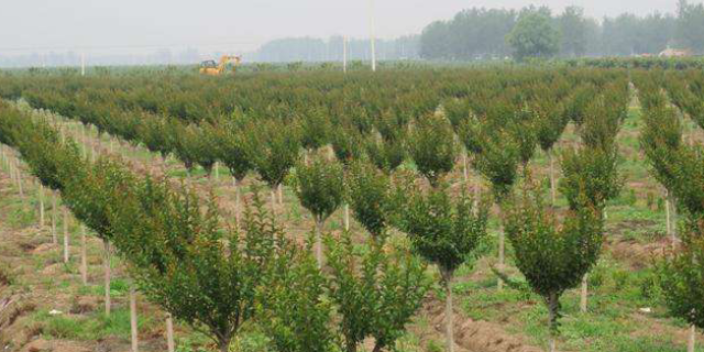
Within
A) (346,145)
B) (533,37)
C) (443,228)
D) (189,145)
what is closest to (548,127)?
(346,145)

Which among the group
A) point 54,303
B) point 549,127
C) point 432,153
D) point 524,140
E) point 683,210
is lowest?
point 54,303

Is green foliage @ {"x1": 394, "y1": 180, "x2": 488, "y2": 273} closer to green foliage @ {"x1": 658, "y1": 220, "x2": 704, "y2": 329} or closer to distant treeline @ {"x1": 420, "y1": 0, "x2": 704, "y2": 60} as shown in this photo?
green foliage @ {"x1": 658, "y1": 220, "x2": 704, "y2": 329}

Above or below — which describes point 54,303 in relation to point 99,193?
below

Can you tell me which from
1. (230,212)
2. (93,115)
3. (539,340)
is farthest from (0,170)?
(539,340)

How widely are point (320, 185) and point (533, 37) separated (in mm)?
125668

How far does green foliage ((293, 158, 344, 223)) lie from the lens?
18797 mm

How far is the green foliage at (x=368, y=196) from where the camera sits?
17000 millimetres

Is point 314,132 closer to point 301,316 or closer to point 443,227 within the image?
point 443,227

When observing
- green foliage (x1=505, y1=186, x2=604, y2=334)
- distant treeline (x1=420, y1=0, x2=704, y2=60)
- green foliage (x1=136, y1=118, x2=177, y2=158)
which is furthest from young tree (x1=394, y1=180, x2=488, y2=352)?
distant treeline (x1=420, y1=0, x2=704, y2=60)

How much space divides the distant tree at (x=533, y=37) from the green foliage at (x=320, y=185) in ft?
408

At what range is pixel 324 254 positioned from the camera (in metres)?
11.2

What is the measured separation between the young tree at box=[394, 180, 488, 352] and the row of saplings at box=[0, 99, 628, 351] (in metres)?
0.02

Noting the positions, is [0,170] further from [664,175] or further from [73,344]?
[664,175]

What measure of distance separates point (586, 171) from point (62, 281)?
13.8m
